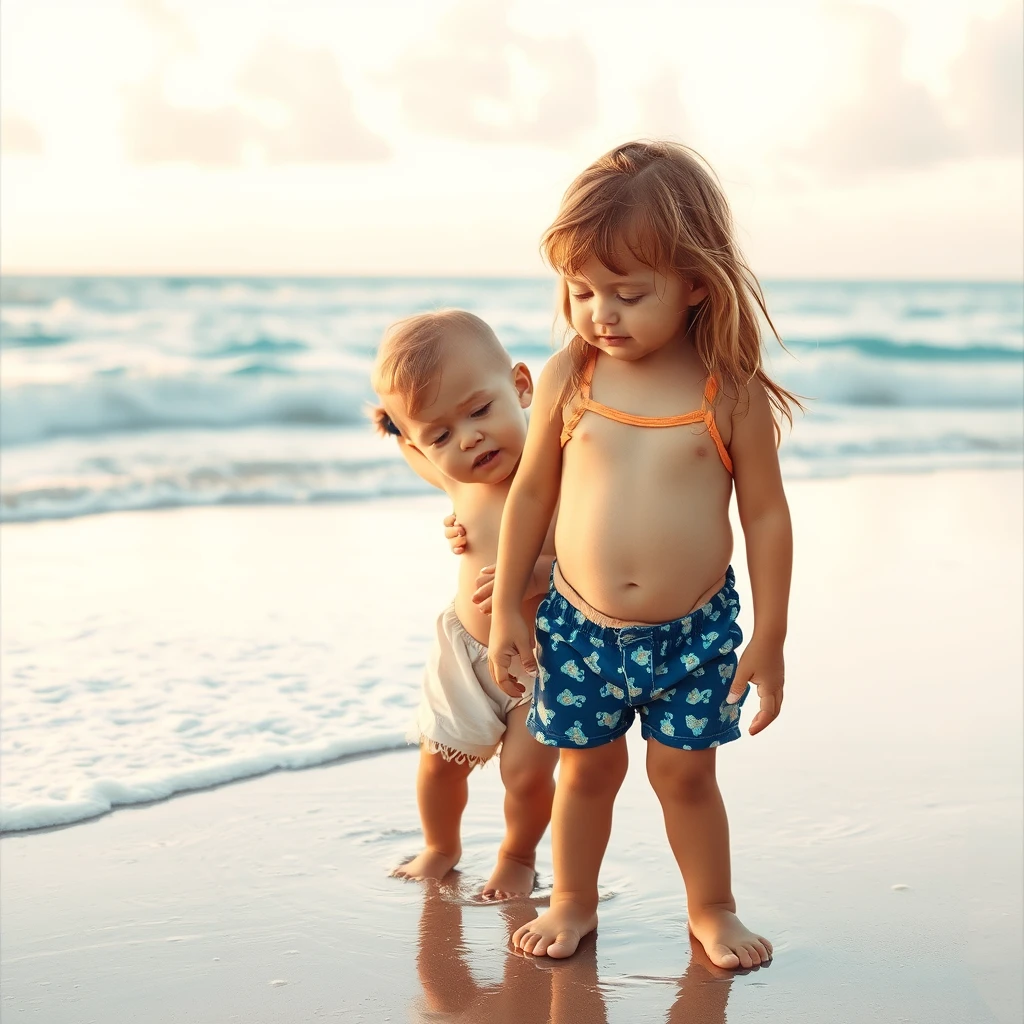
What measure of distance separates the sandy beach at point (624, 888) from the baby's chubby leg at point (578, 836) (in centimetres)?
6

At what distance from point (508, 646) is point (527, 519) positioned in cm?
23

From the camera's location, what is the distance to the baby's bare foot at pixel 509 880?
2592mm

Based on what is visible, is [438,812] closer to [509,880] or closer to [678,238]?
[509,880]

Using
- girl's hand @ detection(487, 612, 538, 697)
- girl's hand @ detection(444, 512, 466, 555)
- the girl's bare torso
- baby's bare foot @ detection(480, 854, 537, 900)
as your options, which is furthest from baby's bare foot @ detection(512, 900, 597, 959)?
girl's hand @ detection(444, 512, 466, 555)

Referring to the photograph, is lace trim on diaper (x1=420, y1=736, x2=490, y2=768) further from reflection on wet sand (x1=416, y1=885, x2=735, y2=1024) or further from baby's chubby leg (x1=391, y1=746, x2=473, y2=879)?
reflection on wet sand (x1=416, y1=885, x2=735, y2=1024)

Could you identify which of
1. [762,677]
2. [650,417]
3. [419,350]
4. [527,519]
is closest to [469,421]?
[419,350]

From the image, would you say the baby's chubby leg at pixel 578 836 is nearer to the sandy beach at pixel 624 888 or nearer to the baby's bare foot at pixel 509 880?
the sandy beach at pixel 624 888

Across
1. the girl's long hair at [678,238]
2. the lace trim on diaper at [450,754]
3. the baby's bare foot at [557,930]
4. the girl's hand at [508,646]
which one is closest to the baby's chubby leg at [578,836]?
the baby's bare foot at [557,930]

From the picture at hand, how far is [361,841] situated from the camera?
9.50 feet

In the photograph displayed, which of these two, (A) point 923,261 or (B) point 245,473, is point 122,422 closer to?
(B) point 245,473

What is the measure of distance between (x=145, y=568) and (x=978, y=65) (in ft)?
41.5

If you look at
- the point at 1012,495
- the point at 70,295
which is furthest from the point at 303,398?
the point at 70,295

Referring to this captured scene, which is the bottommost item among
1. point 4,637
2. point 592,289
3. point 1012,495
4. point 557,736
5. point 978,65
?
point 1012,495

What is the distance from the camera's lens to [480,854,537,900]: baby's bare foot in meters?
2.59
